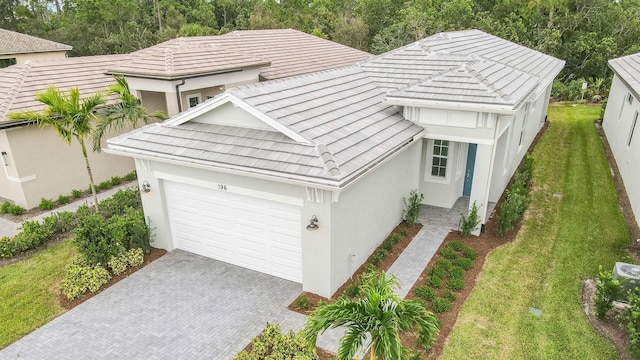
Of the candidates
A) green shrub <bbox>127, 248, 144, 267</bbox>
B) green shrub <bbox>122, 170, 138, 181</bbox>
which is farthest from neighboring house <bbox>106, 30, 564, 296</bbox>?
green shrub <bbox>122, 170, 138, 181</bbox>

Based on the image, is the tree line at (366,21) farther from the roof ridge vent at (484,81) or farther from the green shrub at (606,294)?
the green shrub at (606,294)

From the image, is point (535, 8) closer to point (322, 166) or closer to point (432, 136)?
point (432, 136)

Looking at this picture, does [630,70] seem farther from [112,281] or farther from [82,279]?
A: [82,279]

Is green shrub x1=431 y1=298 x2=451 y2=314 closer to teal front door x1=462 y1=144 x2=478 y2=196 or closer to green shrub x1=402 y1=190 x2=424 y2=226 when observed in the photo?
green shrub x1=402 y1=190 x2=424 y2=226

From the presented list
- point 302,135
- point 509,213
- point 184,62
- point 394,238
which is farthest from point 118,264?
point 509,213

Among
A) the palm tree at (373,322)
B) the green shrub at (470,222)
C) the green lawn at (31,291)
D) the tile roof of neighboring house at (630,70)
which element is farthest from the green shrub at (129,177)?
the tile roof of neighboring house at (630,70)

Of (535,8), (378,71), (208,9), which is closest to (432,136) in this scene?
(378,71)
